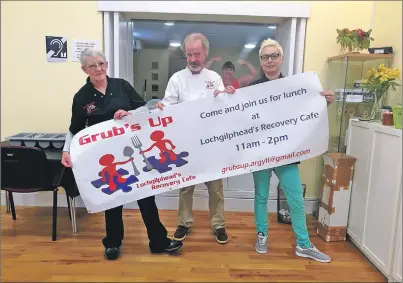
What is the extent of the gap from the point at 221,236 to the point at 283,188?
58 centimetres

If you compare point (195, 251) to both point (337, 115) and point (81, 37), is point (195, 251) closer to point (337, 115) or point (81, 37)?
point (337, 115)

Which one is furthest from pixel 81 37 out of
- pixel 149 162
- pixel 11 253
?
pixel 11 253

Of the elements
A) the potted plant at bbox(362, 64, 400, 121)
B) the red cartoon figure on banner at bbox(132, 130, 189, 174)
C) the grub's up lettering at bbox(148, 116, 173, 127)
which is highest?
the potted plant at bbox(362, 64, 400, 121)

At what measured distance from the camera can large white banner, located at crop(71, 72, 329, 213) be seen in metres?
2.03

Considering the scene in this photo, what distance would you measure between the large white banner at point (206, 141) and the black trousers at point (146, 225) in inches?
3.7

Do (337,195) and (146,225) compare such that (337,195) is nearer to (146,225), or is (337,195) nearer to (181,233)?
(181,233)

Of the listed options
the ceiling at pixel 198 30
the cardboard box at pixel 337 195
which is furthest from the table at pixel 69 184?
the cardboard box at pixel 337 195

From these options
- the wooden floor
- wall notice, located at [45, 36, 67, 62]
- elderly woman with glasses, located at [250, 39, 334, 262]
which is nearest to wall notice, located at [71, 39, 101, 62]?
wall notice, located at [45, 36, 67, 62]

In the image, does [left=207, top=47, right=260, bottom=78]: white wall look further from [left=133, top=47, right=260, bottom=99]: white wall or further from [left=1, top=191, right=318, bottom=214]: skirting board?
[left=1, top=191, right=318, bottom=214]: skirting board

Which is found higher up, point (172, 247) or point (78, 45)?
point (78, 45)

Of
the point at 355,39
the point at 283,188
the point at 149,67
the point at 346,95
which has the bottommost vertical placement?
the point at 283,188

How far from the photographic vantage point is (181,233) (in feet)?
8.04

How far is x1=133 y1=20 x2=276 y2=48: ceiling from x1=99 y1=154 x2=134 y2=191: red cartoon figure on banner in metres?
1.39

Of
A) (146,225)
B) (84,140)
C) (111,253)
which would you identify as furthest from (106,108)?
(111,253)
